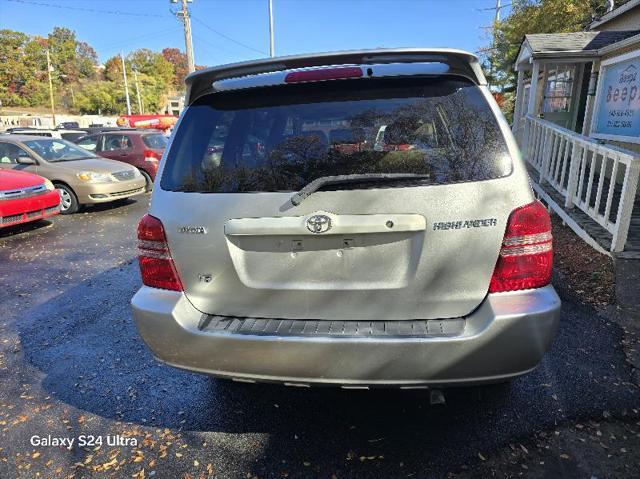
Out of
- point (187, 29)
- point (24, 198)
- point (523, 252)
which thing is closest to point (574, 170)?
point (523, 252)

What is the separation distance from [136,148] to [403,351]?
11601mm

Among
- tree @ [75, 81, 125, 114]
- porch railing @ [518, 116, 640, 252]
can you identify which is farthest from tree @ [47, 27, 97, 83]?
porch railing @ [518, 116, 640, 252]

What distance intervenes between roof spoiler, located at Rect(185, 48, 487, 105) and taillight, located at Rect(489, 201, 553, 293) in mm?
681

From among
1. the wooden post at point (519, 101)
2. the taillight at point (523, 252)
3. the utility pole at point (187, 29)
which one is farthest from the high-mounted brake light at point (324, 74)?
the utility pole at point (187, 29)

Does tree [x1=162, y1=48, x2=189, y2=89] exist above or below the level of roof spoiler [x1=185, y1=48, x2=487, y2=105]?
above

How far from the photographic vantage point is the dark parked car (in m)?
11.7

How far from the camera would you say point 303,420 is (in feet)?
8.50

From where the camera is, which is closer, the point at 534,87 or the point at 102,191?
the point at 102,191

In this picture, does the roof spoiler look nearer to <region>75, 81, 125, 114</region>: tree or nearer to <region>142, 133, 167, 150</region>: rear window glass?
<region>142, 133, 167, 150</region>: rear window glass

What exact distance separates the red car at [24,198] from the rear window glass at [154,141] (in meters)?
4.34

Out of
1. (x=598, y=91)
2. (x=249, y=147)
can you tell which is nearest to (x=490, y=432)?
(x=249, y=147)

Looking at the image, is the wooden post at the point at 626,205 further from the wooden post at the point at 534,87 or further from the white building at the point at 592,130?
the wooden post at the point at 534,87

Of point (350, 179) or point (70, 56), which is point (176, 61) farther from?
point (350, 179)

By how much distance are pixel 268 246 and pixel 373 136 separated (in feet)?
2.35
